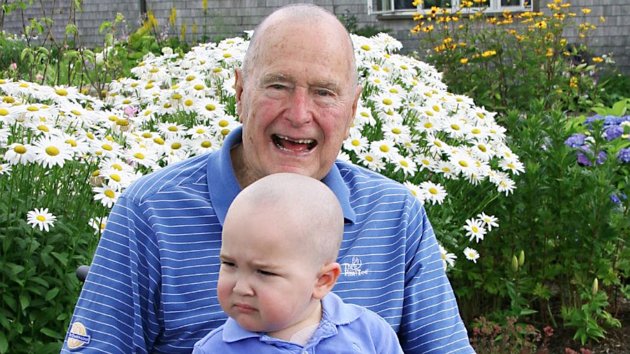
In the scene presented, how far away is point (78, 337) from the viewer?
2.35 meters

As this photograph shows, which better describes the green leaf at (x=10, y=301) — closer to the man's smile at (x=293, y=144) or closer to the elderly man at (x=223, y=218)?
the elderly man at (x=223, y=218)

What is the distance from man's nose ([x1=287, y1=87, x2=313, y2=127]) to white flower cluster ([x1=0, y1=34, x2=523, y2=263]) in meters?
1.35

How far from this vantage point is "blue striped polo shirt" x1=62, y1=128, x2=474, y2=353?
235 centimetres

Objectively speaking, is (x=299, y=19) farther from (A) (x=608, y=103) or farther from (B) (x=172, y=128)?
(A) (x=608, y=103)

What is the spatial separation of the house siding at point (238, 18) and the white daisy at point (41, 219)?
8.77m

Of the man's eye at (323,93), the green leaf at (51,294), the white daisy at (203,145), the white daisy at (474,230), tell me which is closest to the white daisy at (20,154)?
the green leaf at (51,294)

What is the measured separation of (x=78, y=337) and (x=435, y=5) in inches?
441

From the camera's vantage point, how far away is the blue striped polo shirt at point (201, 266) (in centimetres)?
235

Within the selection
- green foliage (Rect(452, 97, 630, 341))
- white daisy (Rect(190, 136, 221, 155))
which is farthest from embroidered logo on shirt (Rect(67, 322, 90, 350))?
green foliage (Rect(452, 97, 630, 341))

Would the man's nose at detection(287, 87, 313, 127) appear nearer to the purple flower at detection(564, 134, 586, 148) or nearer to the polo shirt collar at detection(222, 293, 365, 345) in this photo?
the polo shirt collar at detection(222, 293, 365, 345)

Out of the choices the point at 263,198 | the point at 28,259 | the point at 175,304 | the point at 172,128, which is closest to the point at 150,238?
the point at 175,304

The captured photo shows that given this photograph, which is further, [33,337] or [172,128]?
[172,128]

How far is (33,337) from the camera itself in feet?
11.9

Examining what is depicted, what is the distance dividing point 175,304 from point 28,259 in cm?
138
